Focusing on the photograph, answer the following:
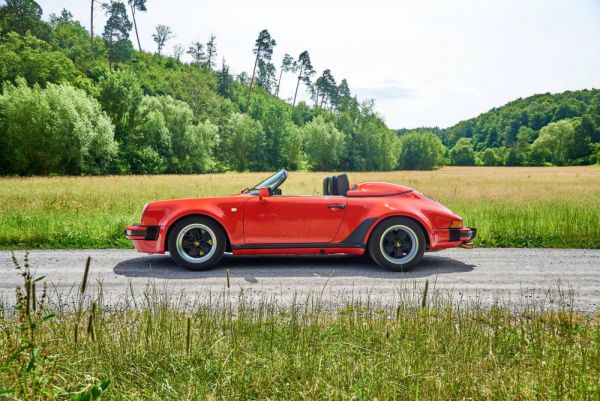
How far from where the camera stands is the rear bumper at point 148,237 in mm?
6348

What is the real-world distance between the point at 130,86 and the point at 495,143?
9980 centimetres

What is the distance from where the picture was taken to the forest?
3788 cm

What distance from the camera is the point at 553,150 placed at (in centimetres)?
9412

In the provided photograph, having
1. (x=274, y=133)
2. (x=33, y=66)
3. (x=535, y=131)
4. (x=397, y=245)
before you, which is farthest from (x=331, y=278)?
(x=535, y=131)

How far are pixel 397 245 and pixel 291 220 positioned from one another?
1435mm

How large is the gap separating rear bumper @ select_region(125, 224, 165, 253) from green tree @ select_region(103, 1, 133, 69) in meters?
75.1

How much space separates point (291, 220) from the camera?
631 cm

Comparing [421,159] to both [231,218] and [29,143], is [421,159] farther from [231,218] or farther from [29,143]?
[231,218]

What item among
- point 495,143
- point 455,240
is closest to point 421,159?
point 495,143

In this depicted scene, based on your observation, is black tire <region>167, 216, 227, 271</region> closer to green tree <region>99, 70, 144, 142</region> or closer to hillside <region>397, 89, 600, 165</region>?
green tree <region>99, 70, 144, 142</region>

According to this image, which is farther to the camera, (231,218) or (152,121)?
(152,121)

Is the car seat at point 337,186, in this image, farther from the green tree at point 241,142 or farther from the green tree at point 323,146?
the green tree at point 323,146

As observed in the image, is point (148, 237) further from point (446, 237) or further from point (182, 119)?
point (182, 119)

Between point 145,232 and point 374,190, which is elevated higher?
point 374,190
